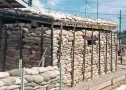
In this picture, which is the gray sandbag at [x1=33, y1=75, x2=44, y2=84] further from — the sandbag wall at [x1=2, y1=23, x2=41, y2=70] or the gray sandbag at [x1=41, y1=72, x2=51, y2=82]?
the sandbag wall at [x1=2, y1=23, x2=41, y2=70]

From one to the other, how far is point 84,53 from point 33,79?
24.8 ft

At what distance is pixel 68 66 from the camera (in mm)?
14281

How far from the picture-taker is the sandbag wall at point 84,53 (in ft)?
45.5

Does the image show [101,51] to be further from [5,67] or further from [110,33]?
[5,67]

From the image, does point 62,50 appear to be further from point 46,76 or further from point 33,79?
point 33,79

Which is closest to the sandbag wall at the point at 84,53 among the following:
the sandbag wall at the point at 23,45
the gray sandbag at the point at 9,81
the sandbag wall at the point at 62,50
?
the sandbag wall at the point at 62,50

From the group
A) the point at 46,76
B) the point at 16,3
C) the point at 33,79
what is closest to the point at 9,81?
the point at 33,79

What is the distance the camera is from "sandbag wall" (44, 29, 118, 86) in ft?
45.5

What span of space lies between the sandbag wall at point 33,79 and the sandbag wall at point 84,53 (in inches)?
Result: 154

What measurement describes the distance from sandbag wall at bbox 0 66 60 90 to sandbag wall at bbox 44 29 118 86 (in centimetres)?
392

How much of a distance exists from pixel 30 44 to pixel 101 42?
5472 mm

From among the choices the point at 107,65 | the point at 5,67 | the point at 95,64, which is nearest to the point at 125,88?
the point at 95,64

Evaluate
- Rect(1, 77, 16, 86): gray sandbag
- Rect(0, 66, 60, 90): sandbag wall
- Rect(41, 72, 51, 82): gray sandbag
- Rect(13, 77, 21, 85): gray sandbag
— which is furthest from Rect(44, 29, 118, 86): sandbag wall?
Rect(1, 77, 16, 86): gray sandbag

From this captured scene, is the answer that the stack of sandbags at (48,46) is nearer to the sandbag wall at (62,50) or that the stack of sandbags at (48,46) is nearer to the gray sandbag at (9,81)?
the sandbag wall at (62,50)
